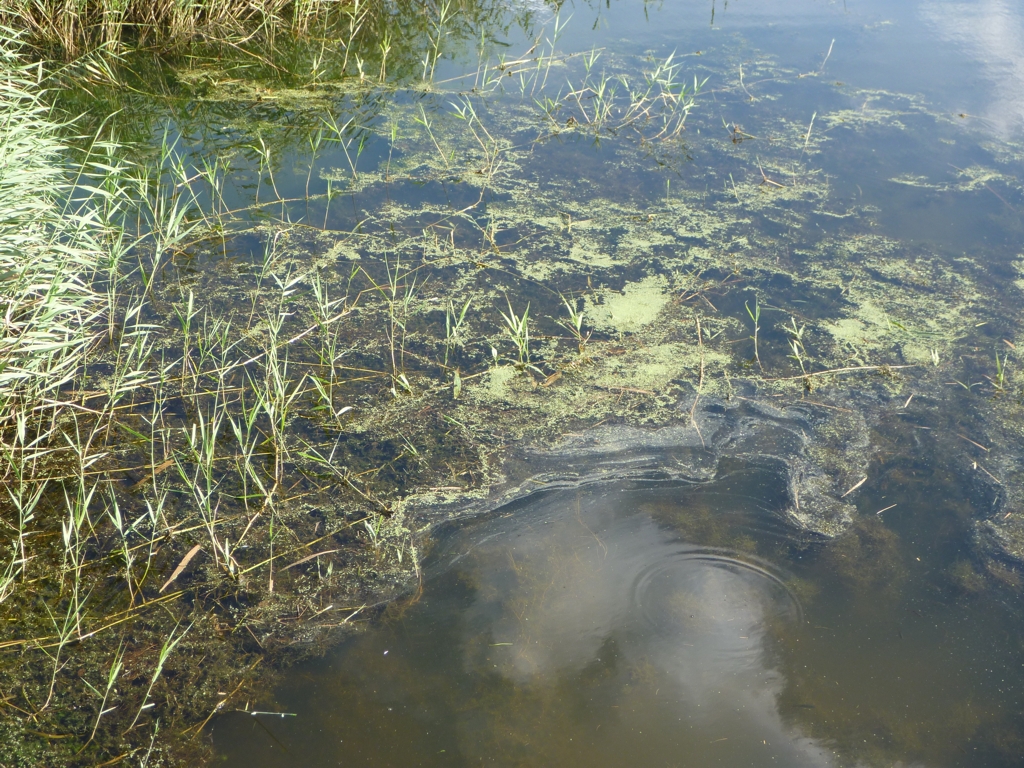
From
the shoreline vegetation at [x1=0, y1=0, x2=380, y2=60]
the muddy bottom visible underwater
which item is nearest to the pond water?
the muddy bottom visible underwater

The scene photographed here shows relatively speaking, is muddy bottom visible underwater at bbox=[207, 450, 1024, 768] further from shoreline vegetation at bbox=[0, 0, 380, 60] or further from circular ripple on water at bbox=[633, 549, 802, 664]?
shoreline vegetation at bbox=[0, 0, 380, 60]

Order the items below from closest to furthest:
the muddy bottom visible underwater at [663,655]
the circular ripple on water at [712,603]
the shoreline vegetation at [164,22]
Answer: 1. the muddy bottom visible underwater at [663,655]
2. the circular ripple on water at [712,603]
3. the shoreline vegetation at [164,22]

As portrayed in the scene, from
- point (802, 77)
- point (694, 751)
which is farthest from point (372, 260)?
point (802, 77)

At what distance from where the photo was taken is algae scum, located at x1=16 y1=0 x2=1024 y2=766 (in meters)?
1.38

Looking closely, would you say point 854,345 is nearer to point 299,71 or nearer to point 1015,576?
point 1015,576

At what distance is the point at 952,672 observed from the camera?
1.44 meters

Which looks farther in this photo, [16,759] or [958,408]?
[958,408]

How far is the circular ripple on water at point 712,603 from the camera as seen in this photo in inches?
58.2

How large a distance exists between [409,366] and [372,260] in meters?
0.54

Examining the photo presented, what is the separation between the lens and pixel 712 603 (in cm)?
154

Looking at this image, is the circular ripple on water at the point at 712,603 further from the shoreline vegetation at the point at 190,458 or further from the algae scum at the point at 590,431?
the shoreline vegetation at the point at 190,458

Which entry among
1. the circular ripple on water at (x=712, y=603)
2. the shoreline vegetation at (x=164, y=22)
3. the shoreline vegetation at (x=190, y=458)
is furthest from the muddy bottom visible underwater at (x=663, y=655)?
the shoreline vegetation at (x=164, y=22)

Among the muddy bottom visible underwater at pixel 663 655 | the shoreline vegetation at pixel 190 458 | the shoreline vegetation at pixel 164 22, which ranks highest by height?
the shoreline vegetation at pixel 164 22

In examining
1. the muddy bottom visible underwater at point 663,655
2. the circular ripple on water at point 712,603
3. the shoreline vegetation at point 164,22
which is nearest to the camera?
the muddy bottom visible underwater at point 663,655
